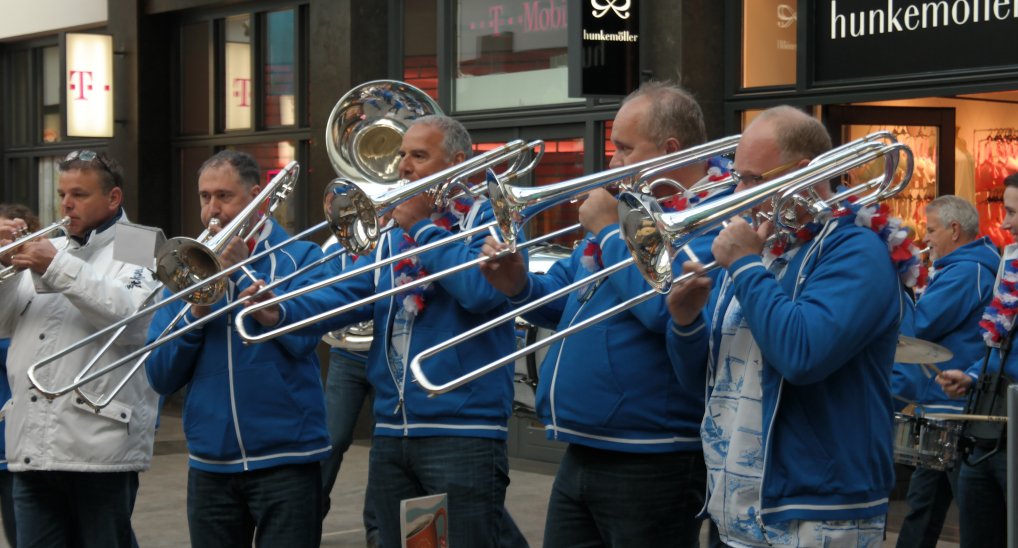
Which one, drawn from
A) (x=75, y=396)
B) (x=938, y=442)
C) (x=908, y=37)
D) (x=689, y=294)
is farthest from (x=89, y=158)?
(x=908, y=37)

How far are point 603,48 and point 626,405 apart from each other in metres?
5.10

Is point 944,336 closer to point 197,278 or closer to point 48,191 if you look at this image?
point 197,278

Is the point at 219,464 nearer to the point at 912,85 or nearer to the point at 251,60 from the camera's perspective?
the point at 912,85

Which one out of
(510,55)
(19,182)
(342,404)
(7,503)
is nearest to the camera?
(7,503)

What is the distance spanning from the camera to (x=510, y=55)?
34.2 ft

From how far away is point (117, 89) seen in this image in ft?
43.9

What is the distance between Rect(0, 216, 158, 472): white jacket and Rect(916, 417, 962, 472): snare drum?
2.99m

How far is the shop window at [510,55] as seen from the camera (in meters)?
10.0

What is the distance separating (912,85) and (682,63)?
4.68 ft

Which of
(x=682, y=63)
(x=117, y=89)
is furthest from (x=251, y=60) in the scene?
(x=682, y=63)

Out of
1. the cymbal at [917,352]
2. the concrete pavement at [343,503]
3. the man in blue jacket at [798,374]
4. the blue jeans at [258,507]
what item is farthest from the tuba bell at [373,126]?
the concrete pavement at [343,503]

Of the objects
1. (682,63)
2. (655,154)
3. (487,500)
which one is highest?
(682,63)

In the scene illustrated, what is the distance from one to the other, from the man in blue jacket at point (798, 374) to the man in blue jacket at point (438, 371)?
1.09 meters

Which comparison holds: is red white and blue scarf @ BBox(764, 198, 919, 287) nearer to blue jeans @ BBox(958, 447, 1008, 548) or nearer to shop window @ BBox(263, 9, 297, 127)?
blue jeans @ BBox(958, 447, 1008, 548)
